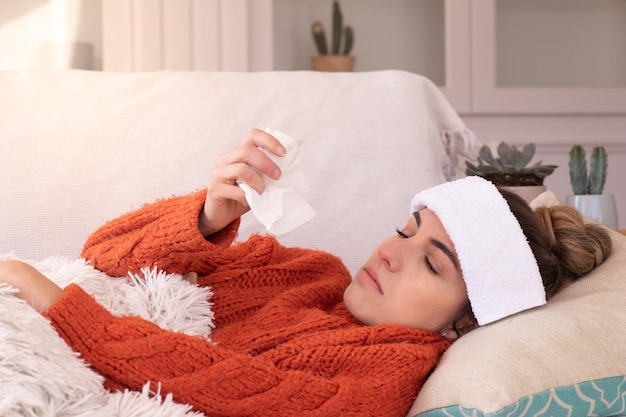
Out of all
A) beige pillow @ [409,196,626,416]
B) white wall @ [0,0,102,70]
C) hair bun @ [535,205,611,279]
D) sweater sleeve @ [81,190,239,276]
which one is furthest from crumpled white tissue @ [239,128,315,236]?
white wall @ [0,0,102,70]

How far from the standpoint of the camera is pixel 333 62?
8.85 feet

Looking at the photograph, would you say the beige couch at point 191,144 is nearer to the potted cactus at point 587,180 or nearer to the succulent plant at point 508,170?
the succulent plant at point 508,170

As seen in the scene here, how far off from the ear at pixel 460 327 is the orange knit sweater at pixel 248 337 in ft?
0.13

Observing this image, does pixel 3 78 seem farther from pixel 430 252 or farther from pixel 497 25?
pixel 497 25

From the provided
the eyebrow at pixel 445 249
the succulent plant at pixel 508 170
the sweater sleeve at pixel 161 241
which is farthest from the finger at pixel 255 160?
the succulent plant at pixel 508 170

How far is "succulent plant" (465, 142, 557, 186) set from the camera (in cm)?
162

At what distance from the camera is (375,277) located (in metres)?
1.09

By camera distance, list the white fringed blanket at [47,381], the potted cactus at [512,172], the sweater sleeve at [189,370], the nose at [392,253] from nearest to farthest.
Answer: the white fringed blanket at [47,381], the sweater sleeve at [189,370], the nose at [392,253], the potted cactus at [512,172]

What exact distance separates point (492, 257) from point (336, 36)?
1.81m

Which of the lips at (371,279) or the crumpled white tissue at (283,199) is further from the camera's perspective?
the lips at (371,279)

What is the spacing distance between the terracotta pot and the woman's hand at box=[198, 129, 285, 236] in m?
1.66

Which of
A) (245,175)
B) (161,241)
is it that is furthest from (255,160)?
(161,241)

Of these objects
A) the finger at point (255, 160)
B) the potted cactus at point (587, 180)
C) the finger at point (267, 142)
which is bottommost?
the potted cactus at point (587, 180)

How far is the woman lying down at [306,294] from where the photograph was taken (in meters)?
0.82
